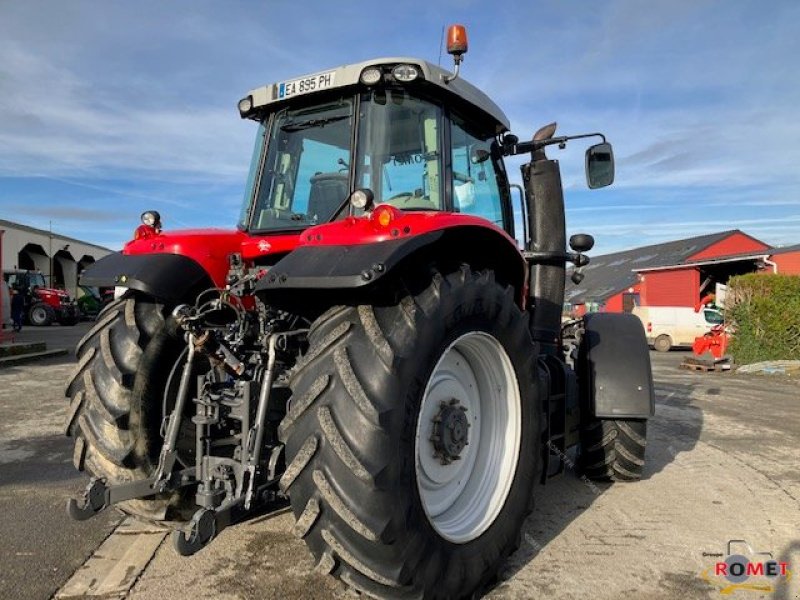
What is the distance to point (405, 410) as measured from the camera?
2363 millimetres

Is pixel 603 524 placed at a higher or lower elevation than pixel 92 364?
lower

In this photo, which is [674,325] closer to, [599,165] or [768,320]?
[768,320]

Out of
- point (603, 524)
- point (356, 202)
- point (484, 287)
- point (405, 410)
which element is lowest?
point (603, 524)

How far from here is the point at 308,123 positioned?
377 cm

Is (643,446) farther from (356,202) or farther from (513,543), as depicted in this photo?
(356,202)

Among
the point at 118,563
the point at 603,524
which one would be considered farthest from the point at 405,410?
the point at 603,524

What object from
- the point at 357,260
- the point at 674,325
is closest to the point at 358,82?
the point at 357,260

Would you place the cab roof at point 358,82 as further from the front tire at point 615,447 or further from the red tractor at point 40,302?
the red tractor at point 40,302

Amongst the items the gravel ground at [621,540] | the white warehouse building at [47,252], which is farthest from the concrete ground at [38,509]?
the white warehouse building at [47,252]

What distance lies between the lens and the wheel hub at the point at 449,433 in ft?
9.49

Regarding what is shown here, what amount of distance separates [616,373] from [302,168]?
8.75ft

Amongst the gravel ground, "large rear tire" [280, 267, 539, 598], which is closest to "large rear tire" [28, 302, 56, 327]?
the gravel ground

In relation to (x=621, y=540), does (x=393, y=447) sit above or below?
above

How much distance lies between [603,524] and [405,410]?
2.21 meters
